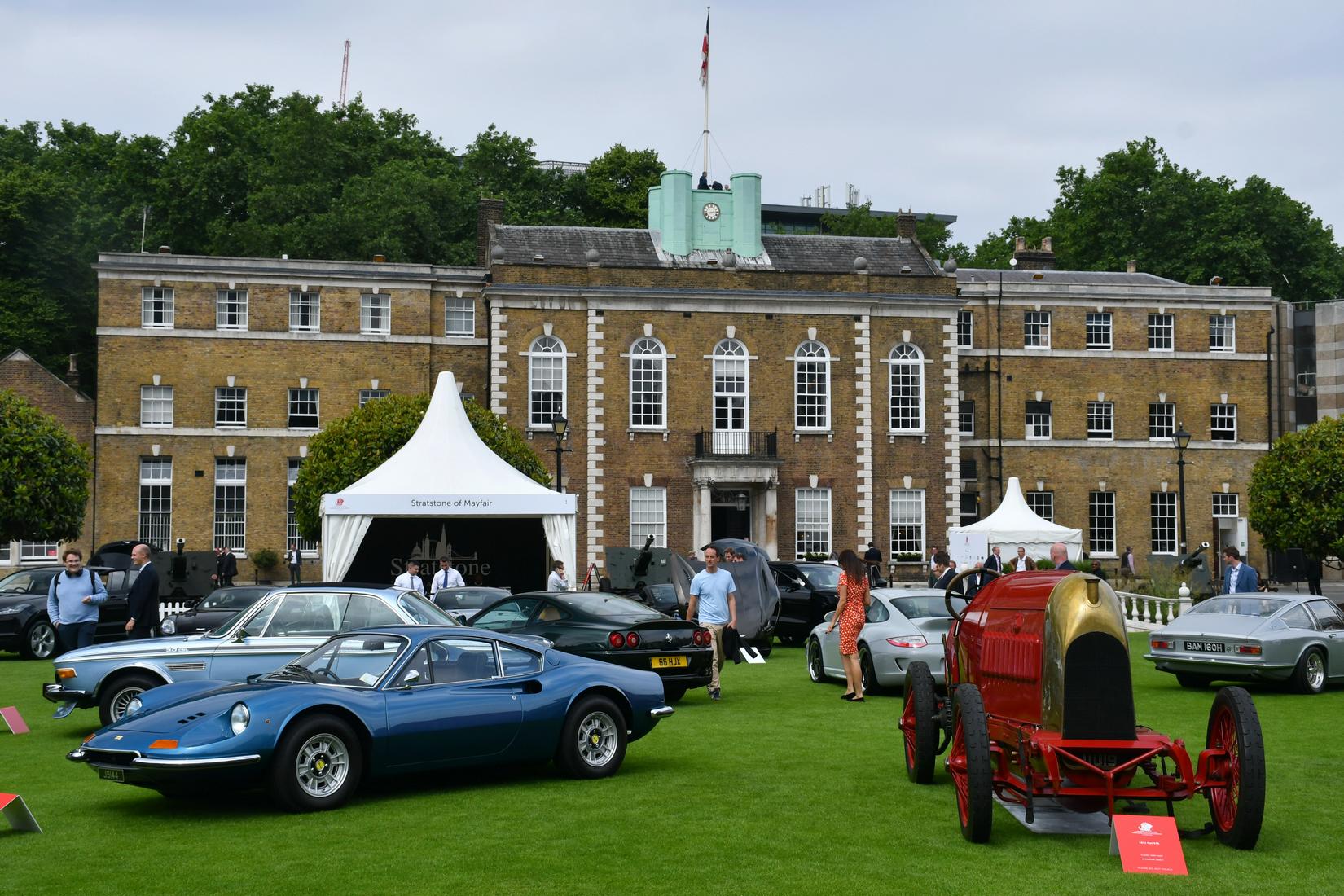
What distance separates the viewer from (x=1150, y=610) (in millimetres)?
32906

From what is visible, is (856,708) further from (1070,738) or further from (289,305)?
(289,305)

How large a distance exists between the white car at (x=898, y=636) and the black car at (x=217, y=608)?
26.0ft

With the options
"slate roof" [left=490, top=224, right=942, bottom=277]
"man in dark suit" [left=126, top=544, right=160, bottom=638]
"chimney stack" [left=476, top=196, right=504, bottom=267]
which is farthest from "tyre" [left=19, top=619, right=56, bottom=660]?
"chimney stack" [left=476, top=196, right=504, bottom=267]

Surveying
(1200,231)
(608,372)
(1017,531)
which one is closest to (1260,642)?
(1017,531)

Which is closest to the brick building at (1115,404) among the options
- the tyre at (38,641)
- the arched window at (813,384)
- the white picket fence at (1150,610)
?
the arched window at (813,384)

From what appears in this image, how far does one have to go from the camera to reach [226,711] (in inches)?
403

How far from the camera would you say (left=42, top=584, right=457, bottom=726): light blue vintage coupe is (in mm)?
14250

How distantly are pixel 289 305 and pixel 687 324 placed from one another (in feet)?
40.6

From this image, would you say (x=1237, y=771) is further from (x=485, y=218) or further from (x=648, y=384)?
(x=485, y=218)

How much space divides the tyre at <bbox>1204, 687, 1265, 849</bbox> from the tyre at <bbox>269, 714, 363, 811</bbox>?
570cm

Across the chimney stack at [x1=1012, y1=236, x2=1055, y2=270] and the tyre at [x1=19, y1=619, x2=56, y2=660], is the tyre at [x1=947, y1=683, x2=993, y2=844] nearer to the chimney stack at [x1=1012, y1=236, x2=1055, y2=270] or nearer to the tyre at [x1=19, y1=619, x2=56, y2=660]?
the tyre at [x1=19, y1=619, x2=56, y2=660]

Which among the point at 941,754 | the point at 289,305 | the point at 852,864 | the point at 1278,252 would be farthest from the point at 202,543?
the point at 1278,252

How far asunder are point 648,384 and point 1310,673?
2935 centimetres

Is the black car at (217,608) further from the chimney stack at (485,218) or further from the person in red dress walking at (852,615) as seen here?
the chimney stack at (485,218)
